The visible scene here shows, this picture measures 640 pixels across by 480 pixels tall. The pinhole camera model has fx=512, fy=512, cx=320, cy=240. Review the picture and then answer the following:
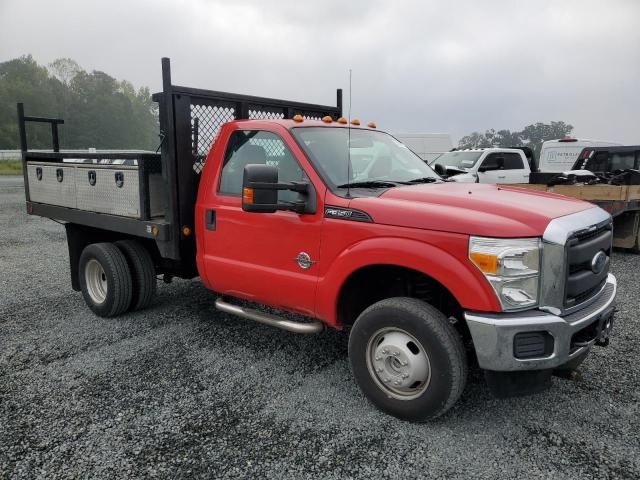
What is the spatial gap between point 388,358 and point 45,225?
11078mm

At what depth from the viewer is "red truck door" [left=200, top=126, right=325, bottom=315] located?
12.2 feet

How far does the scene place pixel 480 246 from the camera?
289cm

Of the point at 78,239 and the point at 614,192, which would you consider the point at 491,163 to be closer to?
the point at 614,192

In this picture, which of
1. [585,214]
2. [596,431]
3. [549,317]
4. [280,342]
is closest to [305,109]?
[280,342]

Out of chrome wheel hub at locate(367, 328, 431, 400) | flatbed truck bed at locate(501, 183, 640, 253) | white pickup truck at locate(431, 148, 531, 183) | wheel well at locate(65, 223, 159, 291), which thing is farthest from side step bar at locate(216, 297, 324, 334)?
white pickup truck at locate(431, 148, 531, 183)

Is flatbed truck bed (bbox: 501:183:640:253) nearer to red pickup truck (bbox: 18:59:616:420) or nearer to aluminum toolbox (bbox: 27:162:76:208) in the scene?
red pickup truck (bbox: 18:59:616:420)

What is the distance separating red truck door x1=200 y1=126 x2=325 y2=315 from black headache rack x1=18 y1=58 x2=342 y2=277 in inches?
11.9

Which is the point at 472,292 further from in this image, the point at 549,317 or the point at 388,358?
the point at 388,358

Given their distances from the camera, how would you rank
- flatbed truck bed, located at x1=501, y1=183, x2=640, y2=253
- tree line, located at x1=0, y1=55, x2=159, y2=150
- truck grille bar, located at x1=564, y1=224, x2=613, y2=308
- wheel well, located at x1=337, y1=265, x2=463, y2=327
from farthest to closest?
tree line, located at x1=0, y1=55, x2=159, y2=150 → flatbed truck bed, located at x1=501, y1=183, x2=640, y2=253 → wheel well, located at x1=337, y1=265, x2=463, y2=327 → truck grille bar, located at x1=564, y1=224, x2=613, y2=308

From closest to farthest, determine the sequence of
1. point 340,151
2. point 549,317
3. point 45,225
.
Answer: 1. point 549,317
2. point 340,151
3. point 45,225

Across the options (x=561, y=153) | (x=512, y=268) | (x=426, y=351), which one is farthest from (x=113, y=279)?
(x=561, y=153)

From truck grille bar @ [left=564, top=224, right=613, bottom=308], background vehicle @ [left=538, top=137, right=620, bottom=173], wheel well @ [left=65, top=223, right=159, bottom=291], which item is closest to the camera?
truck grille bar @ [left=564, top=224, right=613, bottom=308]

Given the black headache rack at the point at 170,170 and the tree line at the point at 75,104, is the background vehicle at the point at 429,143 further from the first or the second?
the tree line at the point at 75,104

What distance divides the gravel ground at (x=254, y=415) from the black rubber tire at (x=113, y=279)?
0.75ft
